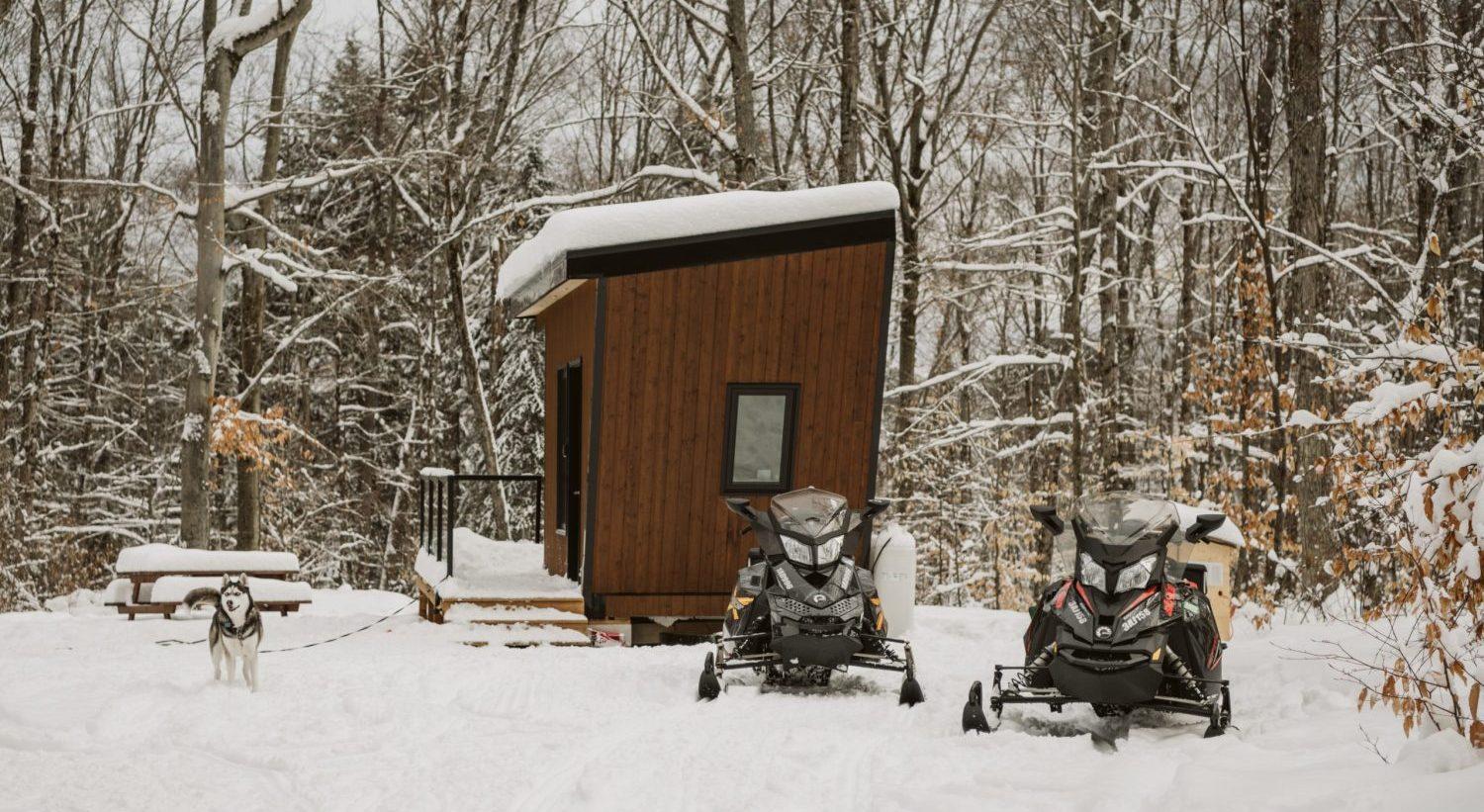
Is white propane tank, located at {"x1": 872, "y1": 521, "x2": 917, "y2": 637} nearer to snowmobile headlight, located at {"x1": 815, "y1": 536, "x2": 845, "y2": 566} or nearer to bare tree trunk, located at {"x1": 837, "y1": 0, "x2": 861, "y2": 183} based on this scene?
snowmobile headlight, located at {"x1": 815, "y1": 536, "x2": 845, "y2": 566}

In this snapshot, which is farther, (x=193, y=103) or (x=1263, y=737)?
(x=193, y=103)

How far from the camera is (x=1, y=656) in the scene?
911cm

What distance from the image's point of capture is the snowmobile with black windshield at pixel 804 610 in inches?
289

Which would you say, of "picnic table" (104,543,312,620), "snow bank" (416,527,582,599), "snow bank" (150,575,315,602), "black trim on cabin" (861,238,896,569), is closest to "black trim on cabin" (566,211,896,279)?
"black trim on cabin" (861,238,896,569)

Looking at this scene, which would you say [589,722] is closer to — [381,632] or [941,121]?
[381,632]

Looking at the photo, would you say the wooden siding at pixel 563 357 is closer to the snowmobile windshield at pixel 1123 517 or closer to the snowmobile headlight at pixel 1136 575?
the snowmobile windshield at pixel 1123 517

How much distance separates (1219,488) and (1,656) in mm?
11744

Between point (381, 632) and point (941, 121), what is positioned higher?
point (941, 121)

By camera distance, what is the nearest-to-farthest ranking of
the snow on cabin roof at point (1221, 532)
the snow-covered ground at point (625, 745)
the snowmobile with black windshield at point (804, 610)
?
1. the snow-covered ground at point (625, 745)
2. the snowmobile with black windshield at point (804, 610)
3. the snow on cabin roof at point (1221, 532)

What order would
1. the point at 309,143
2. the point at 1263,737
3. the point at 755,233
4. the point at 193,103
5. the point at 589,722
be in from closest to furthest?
the point at 1263,737 < the point at 589,722 < the point at 755,233 < the point at 193,103 < the point at 309,143

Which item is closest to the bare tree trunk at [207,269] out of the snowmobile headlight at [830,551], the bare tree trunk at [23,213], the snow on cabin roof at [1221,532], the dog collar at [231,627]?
the bare tree trunk at [23,213]

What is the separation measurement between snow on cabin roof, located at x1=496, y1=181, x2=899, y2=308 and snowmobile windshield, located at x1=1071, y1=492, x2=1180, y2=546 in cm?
490

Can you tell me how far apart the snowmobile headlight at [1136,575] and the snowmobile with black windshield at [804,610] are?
1578 millimetres

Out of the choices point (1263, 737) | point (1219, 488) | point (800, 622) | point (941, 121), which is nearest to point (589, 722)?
point (800, 622)
